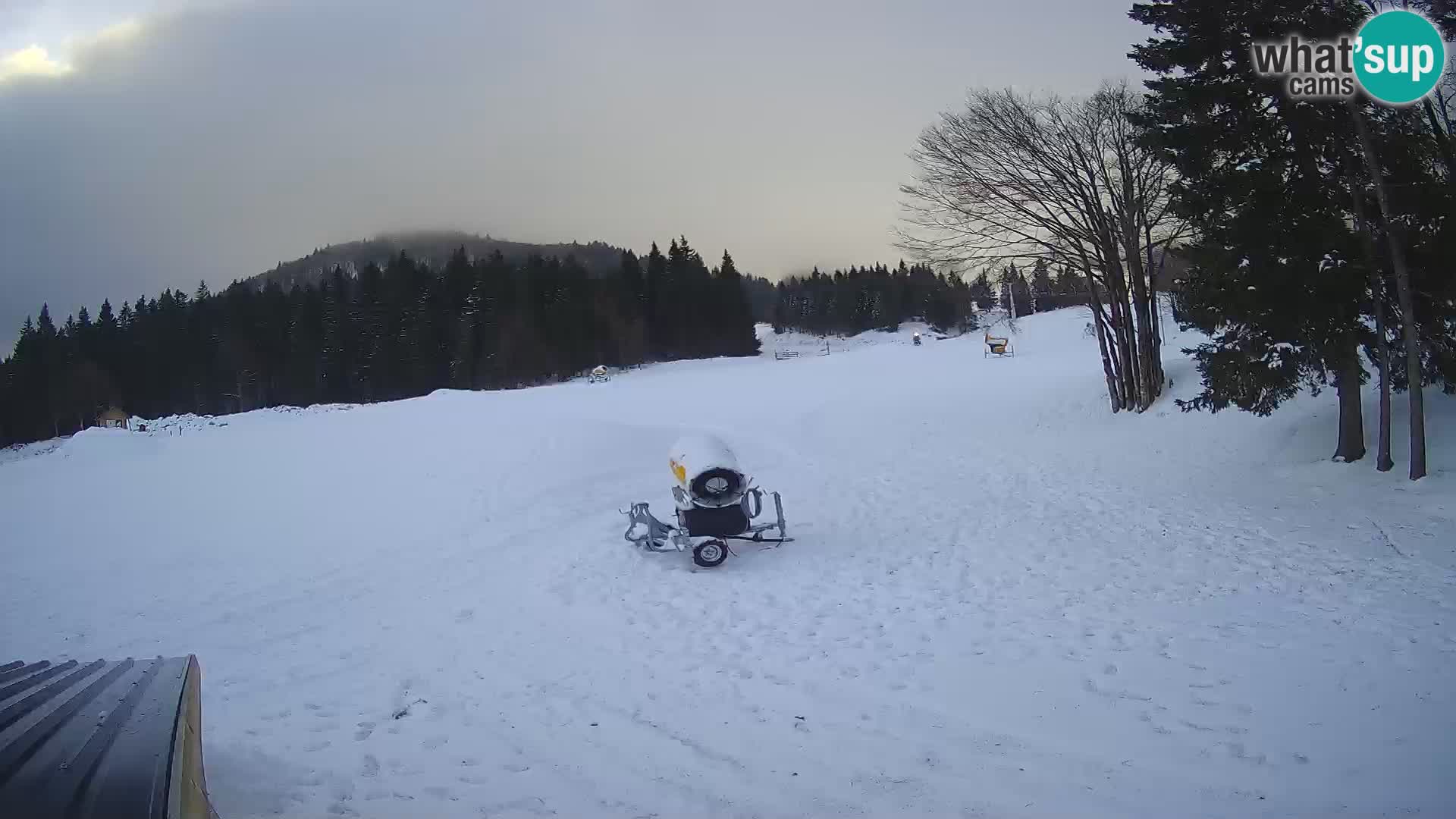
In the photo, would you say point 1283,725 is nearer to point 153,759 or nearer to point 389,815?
point 389,815

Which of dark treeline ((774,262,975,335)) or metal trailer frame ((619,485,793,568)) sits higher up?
dark treeline ((774,262,975,335))

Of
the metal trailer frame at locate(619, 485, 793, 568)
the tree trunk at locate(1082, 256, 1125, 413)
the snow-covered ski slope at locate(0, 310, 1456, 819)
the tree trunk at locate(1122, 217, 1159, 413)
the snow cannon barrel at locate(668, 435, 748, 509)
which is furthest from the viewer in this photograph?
the tree trunk at locate(1082, 256, 1125, 413)

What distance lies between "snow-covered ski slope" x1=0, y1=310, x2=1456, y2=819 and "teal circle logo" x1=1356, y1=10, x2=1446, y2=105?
5.00 meters

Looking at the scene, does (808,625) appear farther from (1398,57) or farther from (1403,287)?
(1398,57)

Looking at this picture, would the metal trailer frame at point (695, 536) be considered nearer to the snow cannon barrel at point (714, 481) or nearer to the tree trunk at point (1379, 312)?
the snow cannon barrel at point (714, 481)

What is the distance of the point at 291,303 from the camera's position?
59.8m

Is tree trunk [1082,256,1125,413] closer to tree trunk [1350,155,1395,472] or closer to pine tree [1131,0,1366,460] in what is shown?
pine tree [1131,0,1366,460]

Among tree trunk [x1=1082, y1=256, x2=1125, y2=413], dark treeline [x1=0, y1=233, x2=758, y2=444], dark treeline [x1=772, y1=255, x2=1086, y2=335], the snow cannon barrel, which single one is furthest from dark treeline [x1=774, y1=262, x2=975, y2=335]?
the snow cannon barrel

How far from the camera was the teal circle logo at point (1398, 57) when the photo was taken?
975 centimetres

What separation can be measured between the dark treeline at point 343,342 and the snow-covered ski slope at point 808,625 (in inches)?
1504

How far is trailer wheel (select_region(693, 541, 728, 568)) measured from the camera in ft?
33.0

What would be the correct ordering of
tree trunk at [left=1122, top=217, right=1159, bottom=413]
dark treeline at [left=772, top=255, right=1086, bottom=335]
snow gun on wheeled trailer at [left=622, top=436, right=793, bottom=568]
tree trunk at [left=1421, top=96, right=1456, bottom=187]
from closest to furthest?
tree trunk at [left=1421, top=96, right=1456, bottom=187], snow gun on wheeled trailer at [left=622, top=436, right=793, bottom=568], tree trunk at [left=1122, top=217, right=1159, bottom=413], dark treeline at [left=772, top=255, right=1086, bottom=335]

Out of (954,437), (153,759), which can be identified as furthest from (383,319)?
(153,759)

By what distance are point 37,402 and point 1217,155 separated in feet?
211
